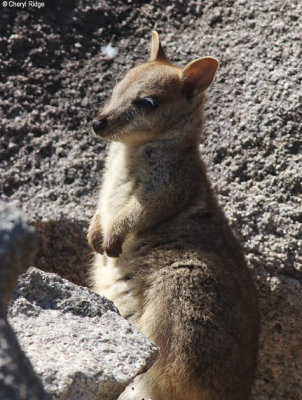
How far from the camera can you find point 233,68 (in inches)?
280

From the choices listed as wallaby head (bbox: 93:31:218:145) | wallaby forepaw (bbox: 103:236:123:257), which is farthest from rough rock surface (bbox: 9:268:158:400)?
wallaby head (bbox: 93:31:218:145)

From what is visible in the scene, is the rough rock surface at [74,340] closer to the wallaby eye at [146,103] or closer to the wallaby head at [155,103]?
the wallaby head at [155,103]

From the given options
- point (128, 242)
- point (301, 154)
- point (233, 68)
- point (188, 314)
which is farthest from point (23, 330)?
point (233, 68)

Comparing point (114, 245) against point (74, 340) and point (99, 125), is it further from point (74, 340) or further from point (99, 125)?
point (74, 340)

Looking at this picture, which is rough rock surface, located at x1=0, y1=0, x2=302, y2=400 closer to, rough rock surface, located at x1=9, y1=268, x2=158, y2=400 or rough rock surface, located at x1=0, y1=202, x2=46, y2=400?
rough rock surface, located at x1=9, y1=268, x2=158, y2=400

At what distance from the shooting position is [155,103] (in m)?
6.02

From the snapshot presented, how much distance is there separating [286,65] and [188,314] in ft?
9.00

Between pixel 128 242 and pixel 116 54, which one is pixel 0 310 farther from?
pixel 116 54

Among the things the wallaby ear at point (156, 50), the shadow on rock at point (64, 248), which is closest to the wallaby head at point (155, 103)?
the wallaby ear at point (156, 50)

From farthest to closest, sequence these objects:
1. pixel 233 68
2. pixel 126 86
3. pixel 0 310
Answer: pixel 233 68, pixel 126 86, pixel 0 310

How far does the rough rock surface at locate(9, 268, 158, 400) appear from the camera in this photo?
3873 mm

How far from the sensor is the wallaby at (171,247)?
17.1 ft

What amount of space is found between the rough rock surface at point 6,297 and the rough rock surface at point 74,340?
1.15m

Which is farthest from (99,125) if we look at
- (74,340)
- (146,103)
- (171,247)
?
(74,340)
